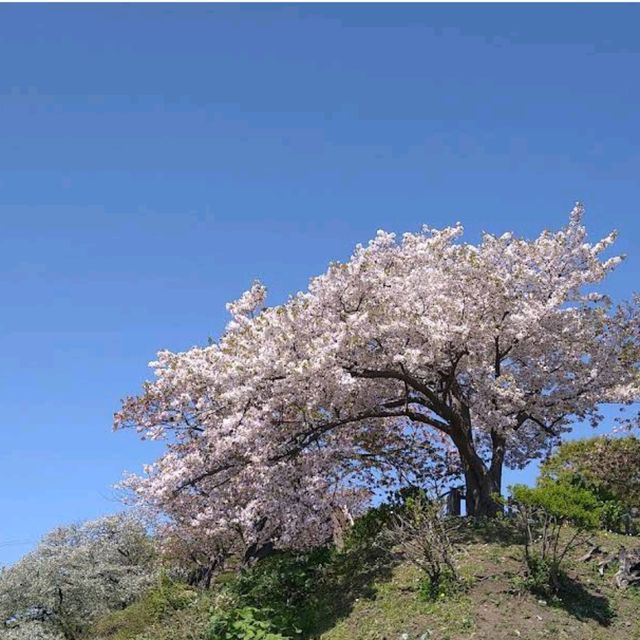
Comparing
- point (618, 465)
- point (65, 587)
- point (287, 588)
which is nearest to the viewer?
point (287, 588)

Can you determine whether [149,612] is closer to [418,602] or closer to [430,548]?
[418,602]

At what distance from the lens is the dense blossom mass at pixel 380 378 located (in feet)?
49.5

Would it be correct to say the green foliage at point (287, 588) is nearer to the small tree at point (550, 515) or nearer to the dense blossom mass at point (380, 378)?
the dense blossom mass at point (380, 378)

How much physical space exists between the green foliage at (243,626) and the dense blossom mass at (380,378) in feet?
9.48

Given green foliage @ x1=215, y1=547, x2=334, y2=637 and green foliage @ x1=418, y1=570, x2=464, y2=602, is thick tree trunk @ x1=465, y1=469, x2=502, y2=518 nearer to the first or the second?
green foliage @ x1=215, y1=547, x2=334, y2=637

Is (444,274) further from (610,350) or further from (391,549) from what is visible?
(391,549)

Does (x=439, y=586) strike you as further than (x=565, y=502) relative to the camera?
Yes

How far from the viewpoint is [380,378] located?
16453 mm

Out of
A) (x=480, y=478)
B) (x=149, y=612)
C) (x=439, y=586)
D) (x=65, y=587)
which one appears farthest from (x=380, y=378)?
(x=65, y=587)

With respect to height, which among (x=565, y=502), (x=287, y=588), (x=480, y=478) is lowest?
(x=287, y=588)

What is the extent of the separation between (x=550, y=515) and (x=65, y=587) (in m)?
16.8

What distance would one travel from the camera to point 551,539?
41.9 feet

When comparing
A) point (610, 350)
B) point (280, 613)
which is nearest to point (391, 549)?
point (280, 613)

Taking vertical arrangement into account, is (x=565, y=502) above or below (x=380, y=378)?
below
